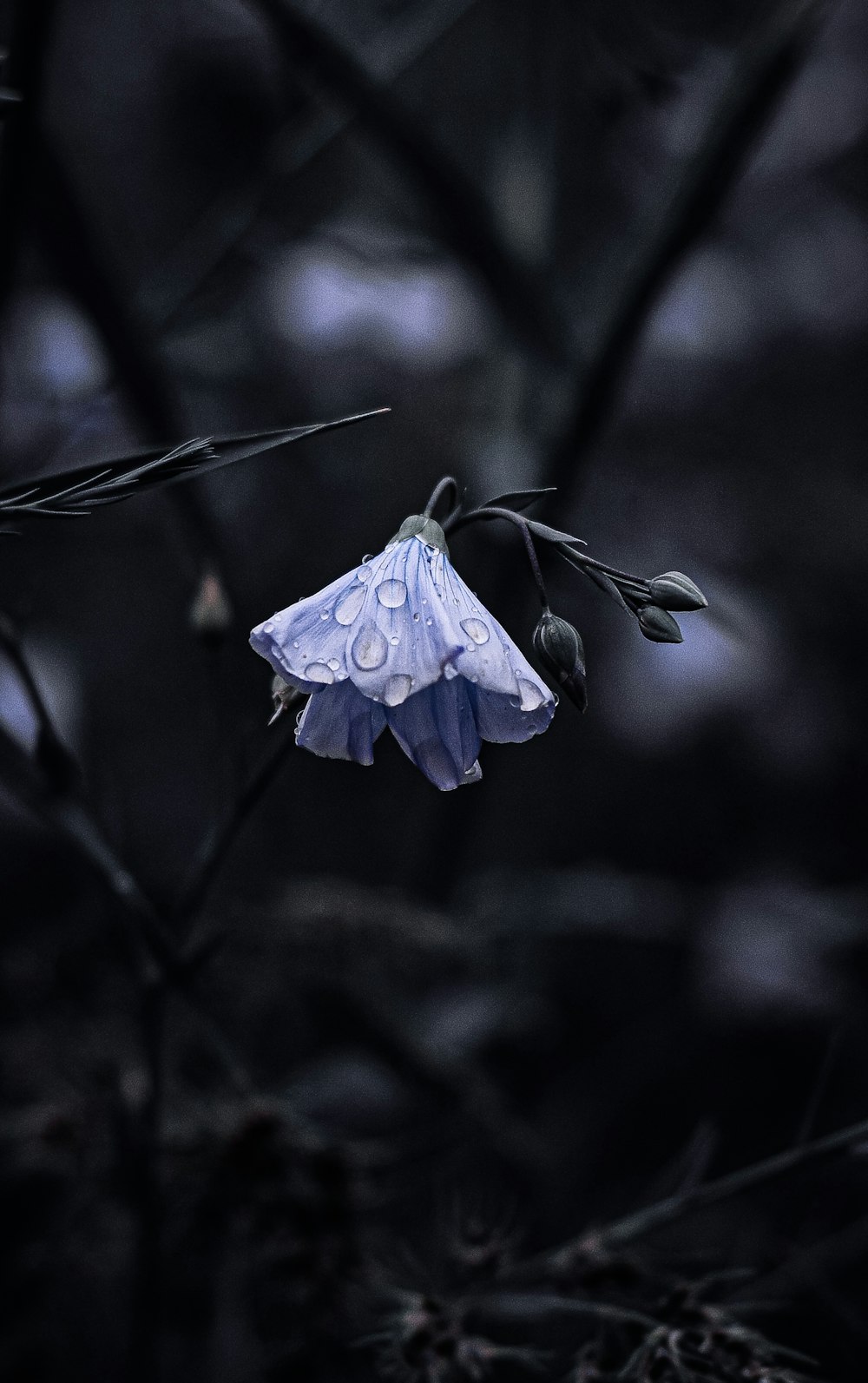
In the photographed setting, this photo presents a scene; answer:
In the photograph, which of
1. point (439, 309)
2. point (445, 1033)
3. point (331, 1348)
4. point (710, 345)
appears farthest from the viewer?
point (710, 345)

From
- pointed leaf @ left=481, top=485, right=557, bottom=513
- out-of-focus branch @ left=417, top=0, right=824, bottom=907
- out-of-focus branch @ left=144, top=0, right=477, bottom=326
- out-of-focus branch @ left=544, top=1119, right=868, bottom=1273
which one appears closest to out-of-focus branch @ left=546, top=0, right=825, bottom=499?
out-of-focus branch @ left=417, top=0, right=824, bottom=907

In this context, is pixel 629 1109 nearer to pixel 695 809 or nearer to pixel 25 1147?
pixel 695 809

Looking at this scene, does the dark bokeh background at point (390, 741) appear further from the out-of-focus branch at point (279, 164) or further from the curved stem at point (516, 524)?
the curved stem at point (516, 524)

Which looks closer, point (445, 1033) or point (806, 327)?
point (445, 1033)

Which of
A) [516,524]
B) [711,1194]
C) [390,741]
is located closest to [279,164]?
[390,741]

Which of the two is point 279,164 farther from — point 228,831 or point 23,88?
point 228,831

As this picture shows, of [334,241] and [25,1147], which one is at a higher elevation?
[334,241]

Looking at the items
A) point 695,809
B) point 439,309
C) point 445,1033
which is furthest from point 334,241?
point 695,809
